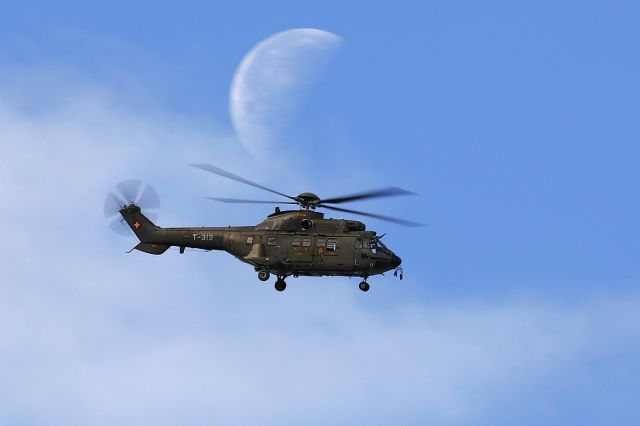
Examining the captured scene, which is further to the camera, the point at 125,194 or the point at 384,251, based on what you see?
the point at 125,194

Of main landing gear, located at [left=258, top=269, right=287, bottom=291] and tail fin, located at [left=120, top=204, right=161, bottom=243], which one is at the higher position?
tail fin, located at [left=120, top=204, right=161, bottom=243]

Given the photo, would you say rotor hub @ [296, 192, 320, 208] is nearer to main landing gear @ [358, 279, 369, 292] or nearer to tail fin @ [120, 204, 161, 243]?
main landing gear @ [358, 279, 369, 292]

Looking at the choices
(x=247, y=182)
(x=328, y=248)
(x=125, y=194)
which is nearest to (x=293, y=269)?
(x=328, y=248)

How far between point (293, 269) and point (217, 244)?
5.39 m

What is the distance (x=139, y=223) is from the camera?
6394 cm

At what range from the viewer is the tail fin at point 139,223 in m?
63.4

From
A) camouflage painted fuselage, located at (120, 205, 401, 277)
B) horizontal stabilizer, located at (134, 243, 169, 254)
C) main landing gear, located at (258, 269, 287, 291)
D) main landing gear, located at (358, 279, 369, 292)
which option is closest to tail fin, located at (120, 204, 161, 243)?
horizontal stabilizer, located at (134, 243, 169, 254)

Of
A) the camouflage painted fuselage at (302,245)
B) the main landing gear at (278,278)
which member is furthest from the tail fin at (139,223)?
the main landing gear at (278,278)

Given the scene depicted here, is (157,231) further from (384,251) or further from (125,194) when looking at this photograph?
(384,251)

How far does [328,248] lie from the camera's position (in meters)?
58.7

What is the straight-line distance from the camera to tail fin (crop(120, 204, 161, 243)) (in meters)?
63.4

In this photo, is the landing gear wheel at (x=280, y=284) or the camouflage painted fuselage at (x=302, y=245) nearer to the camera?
the camouflage painted fuselage at (x=302, y=245)

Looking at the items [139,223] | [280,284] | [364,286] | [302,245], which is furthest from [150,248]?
[364,286]

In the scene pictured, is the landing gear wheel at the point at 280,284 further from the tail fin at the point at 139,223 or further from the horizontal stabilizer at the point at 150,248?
the tail fin at the point at 139,223
